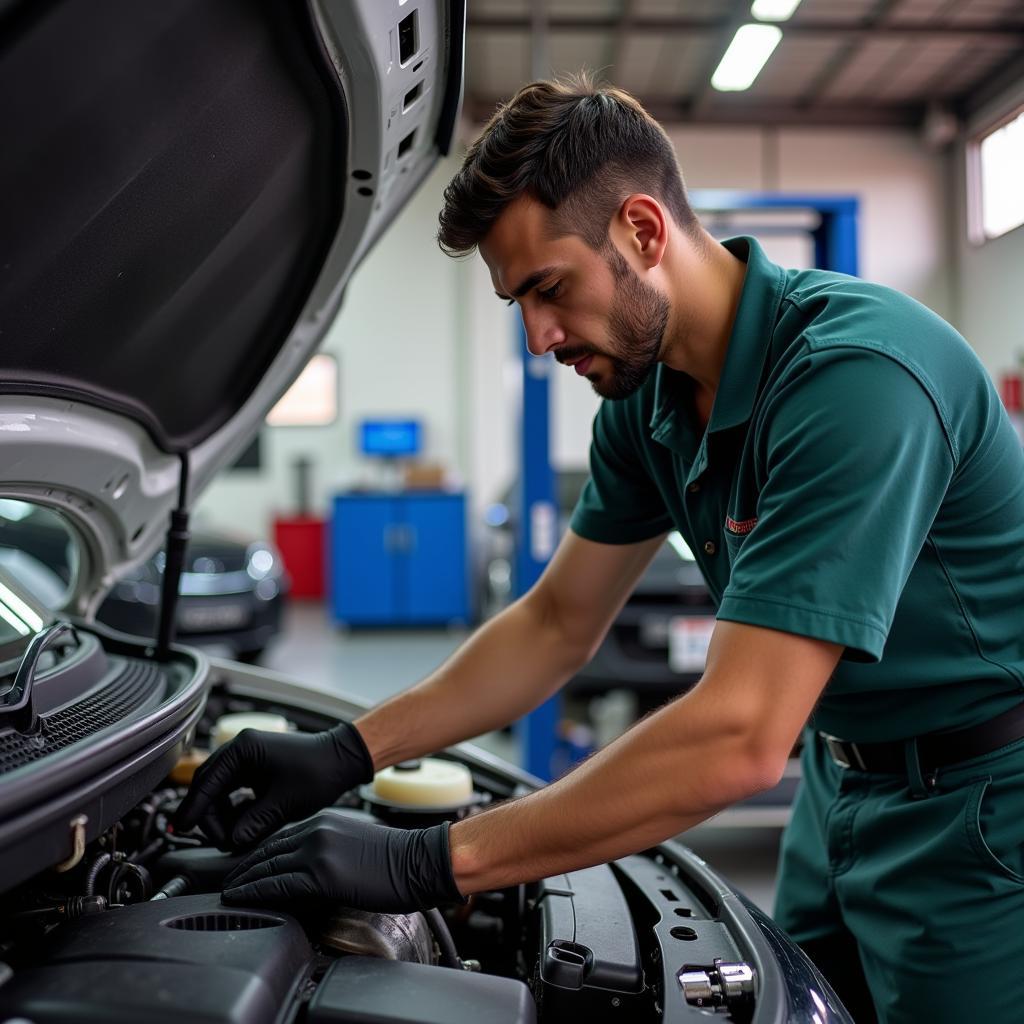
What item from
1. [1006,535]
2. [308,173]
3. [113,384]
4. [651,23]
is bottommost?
[1006,535]

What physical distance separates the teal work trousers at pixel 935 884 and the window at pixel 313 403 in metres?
7.46

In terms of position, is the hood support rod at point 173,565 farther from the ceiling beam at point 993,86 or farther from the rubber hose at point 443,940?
the ceiling beam at point 993,86

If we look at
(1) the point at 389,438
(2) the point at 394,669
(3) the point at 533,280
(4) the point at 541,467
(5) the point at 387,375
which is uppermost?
(5) the point at 387,375

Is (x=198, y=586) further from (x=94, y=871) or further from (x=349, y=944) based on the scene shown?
(x=349, y=944)

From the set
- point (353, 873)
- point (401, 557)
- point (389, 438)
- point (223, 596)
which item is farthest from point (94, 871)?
point (389, 438)

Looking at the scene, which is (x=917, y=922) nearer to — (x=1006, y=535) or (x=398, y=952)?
(x=1006, y=535)

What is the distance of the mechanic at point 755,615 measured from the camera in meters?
0.91

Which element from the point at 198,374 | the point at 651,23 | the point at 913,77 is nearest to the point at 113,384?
the point at 198,374

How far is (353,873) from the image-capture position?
37.5 inches

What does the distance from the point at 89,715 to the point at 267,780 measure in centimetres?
28

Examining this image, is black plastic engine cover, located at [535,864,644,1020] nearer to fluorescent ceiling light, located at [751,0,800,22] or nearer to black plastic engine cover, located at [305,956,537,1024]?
black plastic engine cover, located at [305,956,537,1024]

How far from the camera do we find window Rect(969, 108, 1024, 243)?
7016 millimetres

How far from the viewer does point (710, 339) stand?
4.05ft

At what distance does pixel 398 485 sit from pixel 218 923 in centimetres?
728
